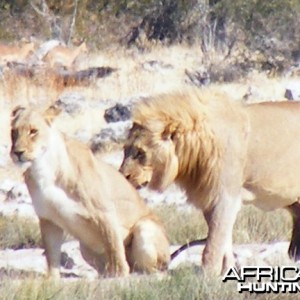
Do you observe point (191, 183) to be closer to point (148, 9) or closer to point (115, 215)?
point (115, 215)

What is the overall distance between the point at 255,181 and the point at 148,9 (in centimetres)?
2115

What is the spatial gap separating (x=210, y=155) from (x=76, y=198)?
3.21ft

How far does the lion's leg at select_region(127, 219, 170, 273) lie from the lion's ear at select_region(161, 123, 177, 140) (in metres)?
0.95

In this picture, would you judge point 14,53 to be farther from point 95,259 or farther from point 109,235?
point 109,235

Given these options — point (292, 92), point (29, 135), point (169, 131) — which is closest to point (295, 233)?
point (169, 131)

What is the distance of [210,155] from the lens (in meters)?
7.81

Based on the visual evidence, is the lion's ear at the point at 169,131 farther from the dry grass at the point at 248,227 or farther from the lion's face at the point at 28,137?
the dry grass at the point at 248,227

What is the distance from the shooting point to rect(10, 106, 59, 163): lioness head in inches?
322

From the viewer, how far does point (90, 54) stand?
26.6 metres

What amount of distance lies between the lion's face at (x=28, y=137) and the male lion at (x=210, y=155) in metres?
0.66

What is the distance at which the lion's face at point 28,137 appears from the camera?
818cm

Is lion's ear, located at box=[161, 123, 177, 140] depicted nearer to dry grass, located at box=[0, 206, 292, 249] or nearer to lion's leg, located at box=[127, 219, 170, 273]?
lion's leg, located at box=[127, 219, 170, 273]

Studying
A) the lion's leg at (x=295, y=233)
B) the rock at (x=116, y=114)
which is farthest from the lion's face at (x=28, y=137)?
the rock at (x=116, y=114)

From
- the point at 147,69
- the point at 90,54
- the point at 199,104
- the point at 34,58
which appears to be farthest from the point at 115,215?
the point at 90,54
